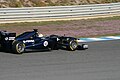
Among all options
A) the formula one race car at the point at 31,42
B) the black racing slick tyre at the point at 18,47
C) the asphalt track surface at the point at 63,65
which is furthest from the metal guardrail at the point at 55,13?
the black racing slick tyre at the point at 18,47

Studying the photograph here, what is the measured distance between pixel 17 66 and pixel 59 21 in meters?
13.8

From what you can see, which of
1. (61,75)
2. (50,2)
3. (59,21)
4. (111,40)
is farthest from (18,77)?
(50,2)

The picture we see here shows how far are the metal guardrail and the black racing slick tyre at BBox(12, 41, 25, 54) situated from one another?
986 cm

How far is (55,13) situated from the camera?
2462 cm

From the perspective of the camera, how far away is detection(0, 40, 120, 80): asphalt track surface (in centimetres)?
972

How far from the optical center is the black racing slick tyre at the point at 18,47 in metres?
12.9

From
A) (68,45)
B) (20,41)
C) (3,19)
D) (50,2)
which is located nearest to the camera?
(20,41)

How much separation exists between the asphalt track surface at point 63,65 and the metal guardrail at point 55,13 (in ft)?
30.4

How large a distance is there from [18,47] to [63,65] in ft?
7.47

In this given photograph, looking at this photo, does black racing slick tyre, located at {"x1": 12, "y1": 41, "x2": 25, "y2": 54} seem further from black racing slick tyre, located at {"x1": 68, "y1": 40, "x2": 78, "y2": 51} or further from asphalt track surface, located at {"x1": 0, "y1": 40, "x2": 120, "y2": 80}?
black racing slick tyre, located at {"x1": 68, "y1": 40, "x2": 78, "y2": 51}

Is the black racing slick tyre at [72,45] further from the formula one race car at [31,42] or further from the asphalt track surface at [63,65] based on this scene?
the asphalt track surface at [63,65]

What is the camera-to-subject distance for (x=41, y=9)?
79.4ft

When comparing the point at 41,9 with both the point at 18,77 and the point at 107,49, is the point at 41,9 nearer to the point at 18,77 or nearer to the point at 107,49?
the point at 107,49

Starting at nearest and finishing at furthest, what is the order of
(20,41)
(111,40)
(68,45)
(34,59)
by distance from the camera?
(34,59), (20,41), (68,45), (111,40)
